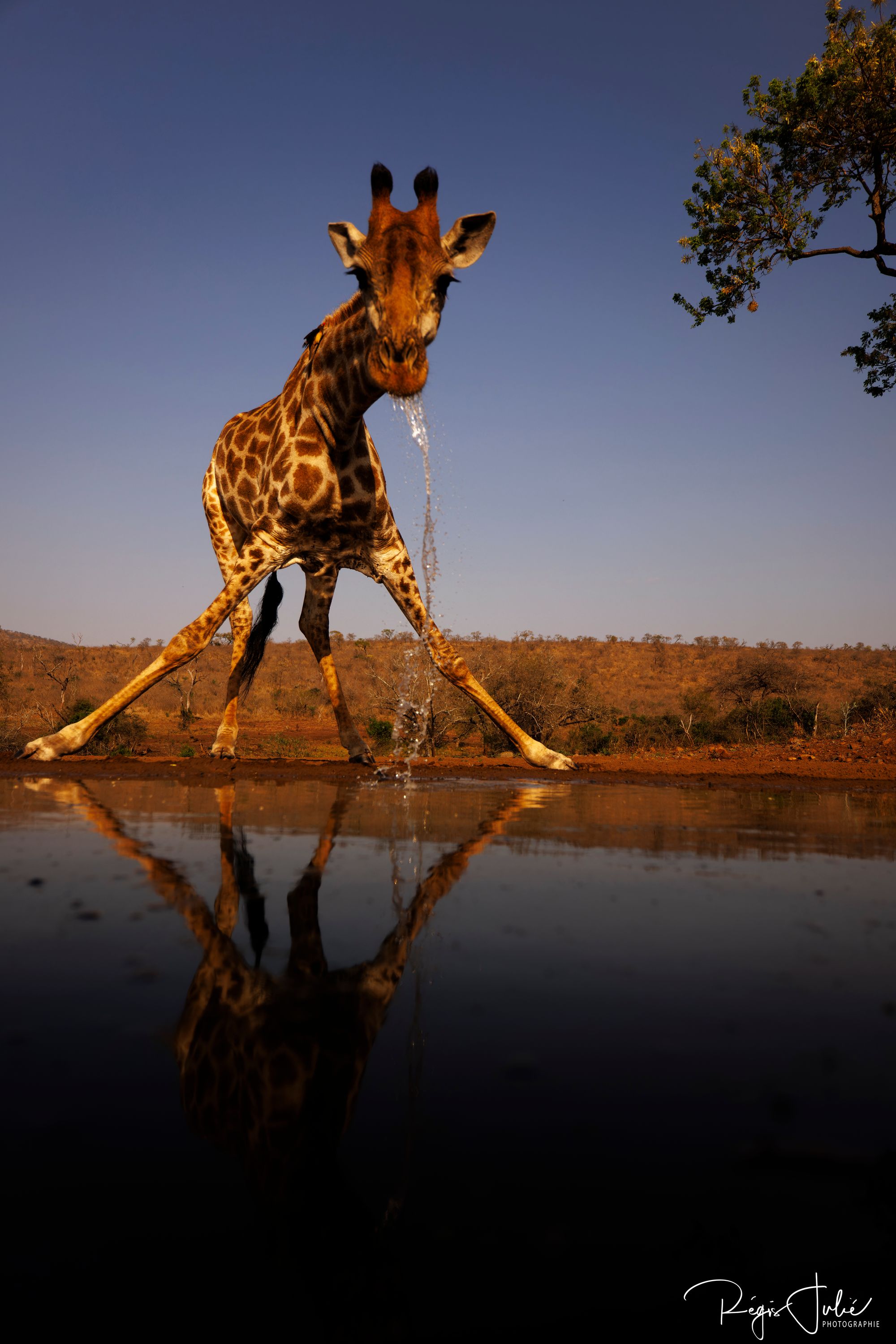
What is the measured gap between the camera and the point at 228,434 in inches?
336

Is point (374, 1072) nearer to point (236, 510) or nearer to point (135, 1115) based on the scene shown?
point (135, 1115)

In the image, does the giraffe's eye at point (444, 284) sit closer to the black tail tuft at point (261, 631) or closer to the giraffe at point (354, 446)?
the giraffe at point (354, 446)

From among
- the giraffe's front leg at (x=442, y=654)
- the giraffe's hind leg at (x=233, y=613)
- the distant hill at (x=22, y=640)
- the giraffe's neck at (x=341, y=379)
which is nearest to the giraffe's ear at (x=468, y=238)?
the giraffe's neck at (x=341, y=379)

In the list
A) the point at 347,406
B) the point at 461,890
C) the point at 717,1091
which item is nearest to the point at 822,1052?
the point at 717,1091

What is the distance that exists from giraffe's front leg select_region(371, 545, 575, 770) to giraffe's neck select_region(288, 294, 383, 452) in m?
1.04

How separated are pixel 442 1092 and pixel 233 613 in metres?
7.44

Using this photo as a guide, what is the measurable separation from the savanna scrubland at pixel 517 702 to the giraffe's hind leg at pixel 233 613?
71.7 inches

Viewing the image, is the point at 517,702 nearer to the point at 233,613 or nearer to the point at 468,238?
the point at 233,613

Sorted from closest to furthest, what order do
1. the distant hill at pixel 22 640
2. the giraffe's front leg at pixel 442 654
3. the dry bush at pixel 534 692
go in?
the giraffe's front leg at pixel 442 654
the dry bush at pixel 534 692
the distant hill at pixel 22 640

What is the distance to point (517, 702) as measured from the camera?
48.9 feet

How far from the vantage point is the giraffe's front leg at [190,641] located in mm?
6133

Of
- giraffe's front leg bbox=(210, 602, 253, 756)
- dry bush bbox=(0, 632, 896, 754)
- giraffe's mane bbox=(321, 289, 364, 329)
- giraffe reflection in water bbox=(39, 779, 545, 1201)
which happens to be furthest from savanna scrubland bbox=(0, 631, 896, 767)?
giraffe reflection in water bbox=(39, 779, 545, 1201)

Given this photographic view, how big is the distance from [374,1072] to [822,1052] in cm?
74

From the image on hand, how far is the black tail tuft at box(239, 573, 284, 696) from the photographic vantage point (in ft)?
28.4
